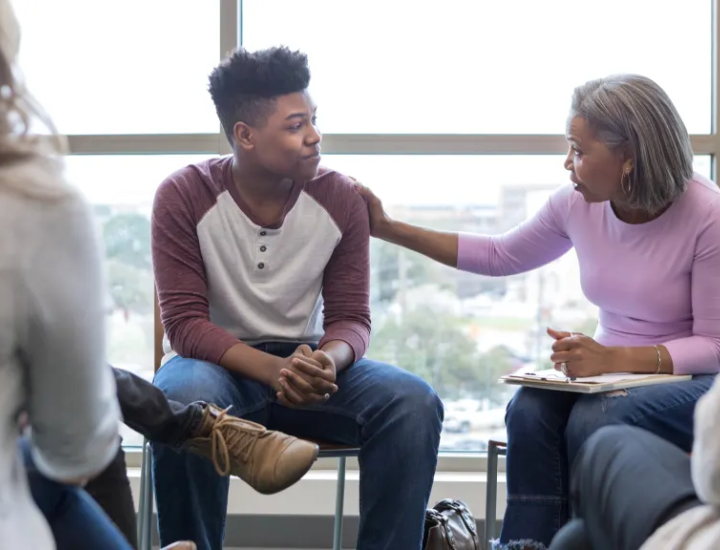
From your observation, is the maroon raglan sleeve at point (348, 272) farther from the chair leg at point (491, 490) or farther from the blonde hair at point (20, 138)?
the blonde hair at point (20, 138)

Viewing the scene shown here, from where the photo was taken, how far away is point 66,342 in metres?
0.88

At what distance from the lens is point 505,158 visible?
2.74 meters

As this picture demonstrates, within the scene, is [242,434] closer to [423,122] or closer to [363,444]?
[363,444]

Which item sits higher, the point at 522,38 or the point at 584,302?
the point at 522,38

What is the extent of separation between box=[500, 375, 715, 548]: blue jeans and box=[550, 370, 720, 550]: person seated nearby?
56 centimetres

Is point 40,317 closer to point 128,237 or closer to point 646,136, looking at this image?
point 646,136

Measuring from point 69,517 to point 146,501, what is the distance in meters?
1.05

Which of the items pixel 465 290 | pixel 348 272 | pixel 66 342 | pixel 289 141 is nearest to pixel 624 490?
pixel 66 342

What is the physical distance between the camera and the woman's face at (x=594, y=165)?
2.05m

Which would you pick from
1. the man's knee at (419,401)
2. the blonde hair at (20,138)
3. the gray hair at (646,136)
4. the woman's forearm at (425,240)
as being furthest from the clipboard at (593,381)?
the blonde hair at (20,138)

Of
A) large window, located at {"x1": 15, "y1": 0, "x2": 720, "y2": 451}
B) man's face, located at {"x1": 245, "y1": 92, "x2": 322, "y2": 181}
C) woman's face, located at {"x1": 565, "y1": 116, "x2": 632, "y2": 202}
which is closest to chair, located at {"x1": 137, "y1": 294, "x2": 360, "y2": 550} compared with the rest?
man's face, located at {"x1": 245, "y1": 92, "x2": 322, "y2": 181}

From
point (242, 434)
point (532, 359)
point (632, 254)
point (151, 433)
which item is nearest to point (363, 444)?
point (242, 434)

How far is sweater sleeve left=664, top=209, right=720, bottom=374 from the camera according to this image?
1964 mm

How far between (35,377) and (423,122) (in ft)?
6.52
